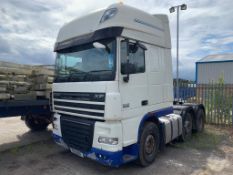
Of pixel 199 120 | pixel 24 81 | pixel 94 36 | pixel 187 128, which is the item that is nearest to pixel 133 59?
pixel 94 36

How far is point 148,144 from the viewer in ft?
17.7

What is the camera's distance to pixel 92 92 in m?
4.60

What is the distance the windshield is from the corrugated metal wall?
84.9 ft

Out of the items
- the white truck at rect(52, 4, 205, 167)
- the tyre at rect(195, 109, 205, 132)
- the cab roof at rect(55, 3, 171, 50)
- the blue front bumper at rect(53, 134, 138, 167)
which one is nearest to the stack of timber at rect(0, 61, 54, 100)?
the white truck at rect(52, 4, 205, 167)

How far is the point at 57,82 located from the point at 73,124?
1206 mm

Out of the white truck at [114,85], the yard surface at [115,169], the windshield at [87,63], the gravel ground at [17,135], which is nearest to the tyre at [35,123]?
the gravel ground at [17,135]

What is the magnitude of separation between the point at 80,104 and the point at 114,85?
100 centimetres

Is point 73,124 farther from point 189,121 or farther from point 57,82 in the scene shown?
point 189,121

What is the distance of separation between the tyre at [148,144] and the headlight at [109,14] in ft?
8.14

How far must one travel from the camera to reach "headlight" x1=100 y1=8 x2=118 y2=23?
4629 millimetres

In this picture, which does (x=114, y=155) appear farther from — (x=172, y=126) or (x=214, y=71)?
(x=214, y=71)

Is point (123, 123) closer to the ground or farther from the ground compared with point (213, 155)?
farther from the ground

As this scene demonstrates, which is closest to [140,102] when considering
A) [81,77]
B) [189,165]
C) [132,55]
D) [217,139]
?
[132,55]

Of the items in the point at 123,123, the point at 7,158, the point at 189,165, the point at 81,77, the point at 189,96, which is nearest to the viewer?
the point at 123,123
